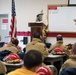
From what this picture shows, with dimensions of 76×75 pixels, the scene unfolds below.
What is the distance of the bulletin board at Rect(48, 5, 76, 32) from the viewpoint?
9.77 metres

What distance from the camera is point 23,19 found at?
10281 millimetres

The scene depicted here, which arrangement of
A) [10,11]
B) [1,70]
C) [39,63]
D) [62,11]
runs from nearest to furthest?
[39,63] → [1,70] → [62,11] → [10,11]

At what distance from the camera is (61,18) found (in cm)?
986

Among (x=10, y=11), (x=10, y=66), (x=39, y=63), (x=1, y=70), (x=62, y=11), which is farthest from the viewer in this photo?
(x=10, y=11)

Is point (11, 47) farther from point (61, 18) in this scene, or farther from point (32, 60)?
point (32, 60)

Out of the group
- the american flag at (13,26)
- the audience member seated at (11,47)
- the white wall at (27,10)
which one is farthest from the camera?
the white wall at (27,10)

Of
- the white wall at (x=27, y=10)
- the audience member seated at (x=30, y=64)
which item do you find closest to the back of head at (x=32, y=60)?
the audience member seated at (x=30, y=64)

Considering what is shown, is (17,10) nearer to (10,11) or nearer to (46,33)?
(10,11)

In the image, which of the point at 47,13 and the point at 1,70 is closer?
the point at 1,70

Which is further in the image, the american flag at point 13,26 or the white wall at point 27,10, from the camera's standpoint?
the white wall at point 27,10

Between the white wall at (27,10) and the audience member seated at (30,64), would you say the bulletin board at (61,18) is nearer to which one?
the white wall at (27,10)

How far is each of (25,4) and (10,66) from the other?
5952 millimetres

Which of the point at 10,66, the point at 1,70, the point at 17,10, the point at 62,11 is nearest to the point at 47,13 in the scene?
the point at 62,11

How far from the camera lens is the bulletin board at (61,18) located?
32.1ft
